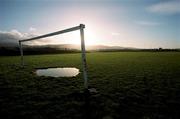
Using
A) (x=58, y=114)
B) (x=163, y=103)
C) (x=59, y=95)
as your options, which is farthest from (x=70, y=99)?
(x=163, y=103)

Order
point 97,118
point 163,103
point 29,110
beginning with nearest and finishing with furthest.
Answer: point 97,118, point 29,110, point 163,103

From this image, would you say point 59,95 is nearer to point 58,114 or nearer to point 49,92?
point 49,92

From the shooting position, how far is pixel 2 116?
13.0 ft

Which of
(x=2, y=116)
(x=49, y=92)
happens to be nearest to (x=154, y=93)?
(x=49, y=92)

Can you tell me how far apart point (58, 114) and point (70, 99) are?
111cm

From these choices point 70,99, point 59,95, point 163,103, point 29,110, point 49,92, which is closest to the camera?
point 29,110

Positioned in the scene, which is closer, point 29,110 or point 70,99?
point 29,110

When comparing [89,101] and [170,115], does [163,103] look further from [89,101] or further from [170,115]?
[89,101]

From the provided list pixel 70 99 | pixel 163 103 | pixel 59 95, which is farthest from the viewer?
pixel 59 95

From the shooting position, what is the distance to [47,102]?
482 cm

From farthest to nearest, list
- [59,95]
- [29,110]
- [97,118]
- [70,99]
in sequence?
1. [59,95]
2. [70,99]
3. [29,110]
4. [97,118]

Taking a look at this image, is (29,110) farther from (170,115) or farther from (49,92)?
(170,115)

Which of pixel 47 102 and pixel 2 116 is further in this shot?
pixel 47 102

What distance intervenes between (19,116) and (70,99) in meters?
1.58
